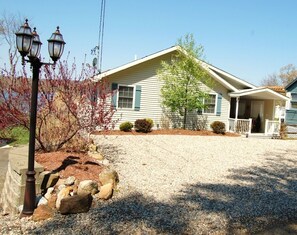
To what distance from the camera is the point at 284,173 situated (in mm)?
7945

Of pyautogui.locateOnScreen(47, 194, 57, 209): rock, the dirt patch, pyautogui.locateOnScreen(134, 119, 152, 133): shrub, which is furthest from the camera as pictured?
pyautogui.locateOnScreen(134, 119, 152, 133): shrub

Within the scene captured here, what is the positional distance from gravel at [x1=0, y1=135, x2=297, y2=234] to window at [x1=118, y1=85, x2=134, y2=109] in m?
5.84

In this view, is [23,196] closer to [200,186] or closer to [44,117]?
[44,117]

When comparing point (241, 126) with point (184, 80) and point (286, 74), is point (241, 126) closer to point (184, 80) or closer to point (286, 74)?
point (184, 80)

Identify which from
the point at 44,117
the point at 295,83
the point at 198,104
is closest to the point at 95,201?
the point at 44,117

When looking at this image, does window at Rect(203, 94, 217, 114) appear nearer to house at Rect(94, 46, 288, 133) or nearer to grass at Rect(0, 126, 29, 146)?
house at Rect(94, 46, 288, 133)

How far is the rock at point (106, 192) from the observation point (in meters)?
5.27

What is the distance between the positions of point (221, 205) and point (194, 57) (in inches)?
473

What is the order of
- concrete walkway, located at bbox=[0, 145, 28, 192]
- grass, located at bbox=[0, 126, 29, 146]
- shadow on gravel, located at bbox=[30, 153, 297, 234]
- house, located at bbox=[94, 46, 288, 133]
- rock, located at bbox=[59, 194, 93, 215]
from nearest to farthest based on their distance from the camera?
1. shadow on gravel, located at bbox=[30, 153, 297, 234]
2. rock, located at bbox=[59, 194, 93, 215]
3. concrete walkway, located at bbox=[0, 145, 28, 192]
4. grass, located at bbox=[0, 126, 29, 146]
5. house, located at bbox=[94, 46, 288, 133]

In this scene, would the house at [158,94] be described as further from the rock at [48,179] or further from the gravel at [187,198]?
the rock at [48,179]

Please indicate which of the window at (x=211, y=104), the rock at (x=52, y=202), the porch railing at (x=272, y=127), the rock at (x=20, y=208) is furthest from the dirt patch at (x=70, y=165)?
the porch railing at (x=272, y=127)

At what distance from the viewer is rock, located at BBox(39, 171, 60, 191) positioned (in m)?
5.42

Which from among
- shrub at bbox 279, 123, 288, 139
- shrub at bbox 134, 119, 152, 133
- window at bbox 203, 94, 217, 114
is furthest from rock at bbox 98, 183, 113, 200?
shrub at bbox 279, 123, 288, 139

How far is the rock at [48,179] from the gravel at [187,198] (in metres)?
0.80
